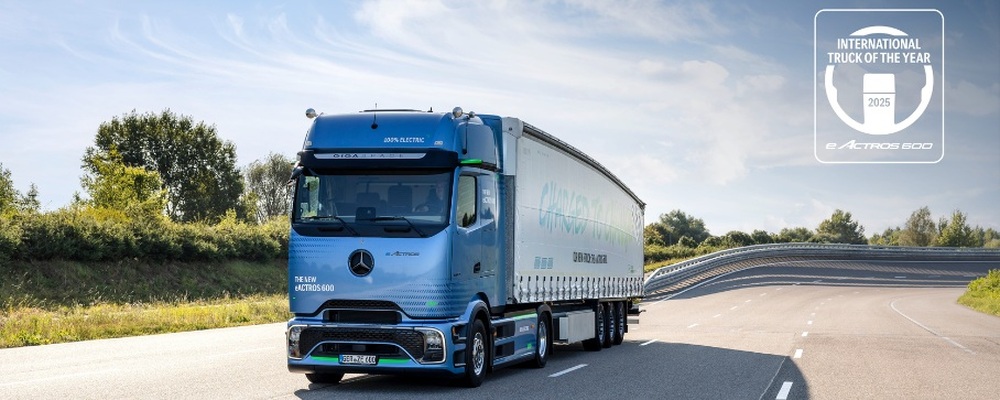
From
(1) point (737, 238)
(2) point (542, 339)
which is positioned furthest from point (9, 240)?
(1) point (737, 238)

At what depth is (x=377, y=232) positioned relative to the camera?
43.1ft

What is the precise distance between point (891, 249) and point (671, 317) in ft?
218

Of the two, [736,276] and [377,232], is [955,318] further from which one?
[736,276]

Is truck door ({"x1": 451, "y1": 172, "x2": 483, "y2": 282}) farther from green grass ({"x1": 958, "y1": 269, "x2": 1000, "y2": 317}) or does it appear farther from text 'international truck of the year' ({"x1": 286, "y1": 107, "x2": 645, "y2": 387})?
green grass ({"x1": 958, "y1": 269, "x2": 1000, "y2": 317})

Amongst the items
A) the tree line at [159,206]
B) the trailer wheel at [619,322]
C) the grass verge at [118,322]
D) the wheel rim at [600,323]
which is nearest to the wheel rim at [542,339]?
the wheel rim at [600,323]

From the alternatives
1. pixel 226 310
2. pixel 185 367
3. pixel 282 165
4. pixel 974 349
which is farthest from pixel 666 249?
pixel 185 367

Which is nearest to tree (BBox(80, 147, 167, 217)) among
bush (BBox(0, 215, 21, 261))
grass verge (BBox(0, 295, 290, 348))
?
bush (BBox(0, 215, 21, 261))

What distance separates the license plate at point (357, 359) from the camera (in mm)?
13156

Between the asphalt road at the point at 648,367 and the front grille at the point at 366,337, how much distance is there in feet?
1.91

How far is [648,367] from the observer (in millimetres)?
17453

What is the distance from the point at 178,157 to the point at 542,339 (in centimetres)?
8151

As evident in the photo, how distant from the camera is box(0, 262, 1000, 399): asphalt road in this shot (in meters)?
13.4

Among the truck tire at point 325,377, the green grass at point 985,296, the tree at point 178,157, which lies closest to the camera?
the truck tire at point 325,377

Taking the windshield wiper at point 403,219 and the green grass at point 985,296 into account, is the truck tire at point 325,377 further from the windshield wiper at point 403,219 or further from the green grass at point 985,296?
the green grass at point 985,296
